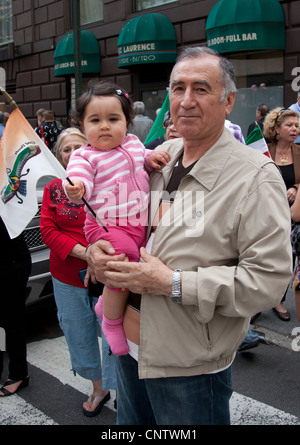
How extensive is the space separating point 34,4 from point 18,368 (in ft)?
51.3

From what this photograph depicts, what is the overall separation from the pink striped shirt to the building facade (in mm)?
6908

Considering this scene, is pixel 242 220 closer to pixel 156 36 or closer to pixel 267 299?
pixel 267 299

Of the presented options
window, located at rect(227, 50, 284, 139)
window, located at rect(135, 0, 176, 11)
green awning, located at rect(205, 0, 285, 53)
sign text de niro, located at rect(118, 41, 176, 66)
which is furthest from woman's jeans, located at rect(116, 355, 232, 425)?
window, located at rect(135, 0, 176, 11)

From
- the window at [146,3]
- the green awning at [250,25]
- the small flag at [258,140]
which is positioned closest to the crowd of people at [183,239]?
the small flag at [258,140]

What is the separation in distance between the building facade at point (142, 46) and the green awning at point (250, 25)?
19 millimetres

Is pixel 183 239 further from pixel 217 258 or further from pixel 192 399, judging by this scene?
pixel 192 399

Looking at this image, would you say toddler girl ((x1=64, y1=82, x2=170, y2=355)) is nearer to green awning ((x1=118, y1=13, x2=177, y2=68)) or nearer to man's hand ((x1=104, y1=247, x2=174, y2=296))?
man's hand ((x1=104, y1=247, x2=174, y2=296))

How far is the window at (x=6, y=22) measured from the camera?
1811 cm

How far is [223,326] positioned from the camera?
1.84m

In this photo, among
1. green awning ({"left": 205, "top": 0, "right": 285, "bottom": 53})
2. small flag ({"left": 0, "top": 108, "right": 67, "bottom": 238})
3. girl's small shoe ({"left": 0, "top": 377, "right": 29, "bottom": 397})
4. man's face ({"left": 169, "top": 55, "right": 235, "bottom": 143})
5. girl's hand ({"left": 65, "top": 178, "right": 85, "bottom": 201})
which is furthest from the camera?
green awning ({"left": 205, "top": 0, "right": 285, "bottom": 53})

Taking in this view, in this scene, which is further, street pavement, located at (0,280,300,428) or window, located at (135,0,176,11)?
window, located at (135,0,176,11)

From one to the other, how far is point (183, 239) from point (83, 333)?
5.89 ft

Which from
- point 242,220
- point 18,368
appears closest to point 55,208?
point 18,368

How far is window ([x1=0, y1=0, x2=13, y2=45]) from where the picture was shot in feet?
59.4
